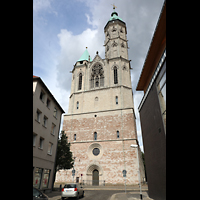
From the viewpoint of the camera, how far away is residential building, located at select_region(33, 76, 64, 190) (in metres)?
14.2

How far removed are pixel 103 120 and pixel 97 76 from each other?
12.5 m

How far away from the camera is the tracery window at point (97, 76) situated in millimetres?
38062

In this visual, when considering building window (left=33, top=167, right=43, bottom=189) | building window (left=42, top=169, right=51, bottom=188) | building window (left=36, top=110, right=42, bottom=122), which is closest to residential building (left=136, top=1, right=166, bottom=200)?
building window (left=33, top=167, right=43, bottom=189)

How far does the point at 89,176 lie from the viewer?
28.1 meters

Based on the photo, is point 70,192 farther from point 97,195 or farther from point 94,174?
point 94,174

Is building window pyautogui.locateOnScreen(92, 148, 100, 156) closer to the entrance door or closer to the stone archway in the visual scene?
the stone archway

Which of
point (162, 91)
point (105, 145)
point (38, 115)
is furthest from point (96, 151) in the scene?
point (162, 91)

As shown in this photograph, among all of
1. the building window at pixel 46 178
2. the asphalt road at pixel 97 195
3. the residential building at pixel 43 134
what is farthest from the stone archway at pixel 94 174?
the building window at pixel 46 178

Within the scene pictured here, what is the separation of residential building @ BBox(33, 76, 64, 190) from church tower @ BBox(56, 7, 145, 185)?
1257 cm

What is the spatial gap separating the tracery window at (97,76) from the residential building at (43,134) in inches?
780
